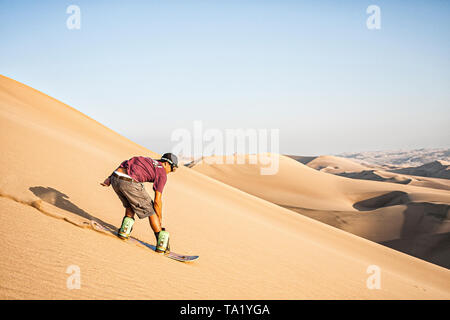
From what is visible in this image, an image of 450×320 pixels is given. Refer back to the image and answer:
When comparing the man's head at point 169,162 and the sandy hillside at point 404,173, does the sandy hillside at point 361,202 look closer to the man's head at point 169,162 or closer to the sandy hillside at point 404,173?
the sandy hillside at point 404,173

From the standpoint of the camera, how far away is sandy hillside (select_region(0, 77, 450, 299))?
2.81m

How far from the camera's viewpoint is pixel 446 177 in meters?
51.3

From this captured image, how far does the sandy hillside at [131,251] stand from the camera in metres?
2.81

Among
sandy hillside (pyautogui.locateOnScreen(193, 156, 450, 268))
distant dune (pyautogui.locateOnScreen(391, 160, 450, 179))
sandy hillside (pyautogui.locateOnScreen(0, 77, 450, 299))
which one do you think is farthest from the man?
distant dune (pyautogui.locateOnScreen(391, 160, 450, 179))

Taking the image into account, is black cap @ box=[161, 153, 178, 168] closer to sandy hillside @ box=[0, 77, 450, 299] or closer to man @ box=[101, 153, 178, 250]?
man @ box=[101, 153, 178, 250]

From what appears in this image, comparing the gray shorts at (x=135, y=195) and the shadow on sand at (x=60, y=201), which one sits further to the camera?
the shadow on sand at (x=60, y=201)

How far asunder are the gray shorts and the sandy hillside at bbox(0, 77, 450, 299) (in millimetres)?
513

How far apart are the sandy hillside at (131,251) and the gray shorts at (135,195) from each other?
0.51 m

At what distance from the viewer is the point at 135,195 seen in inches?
150

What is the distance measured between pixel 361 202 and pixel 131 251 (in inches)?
1072

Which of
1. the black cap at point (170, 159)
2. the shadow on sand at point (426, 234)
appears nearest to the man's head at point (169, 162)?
the black cap at point (170, 159)
